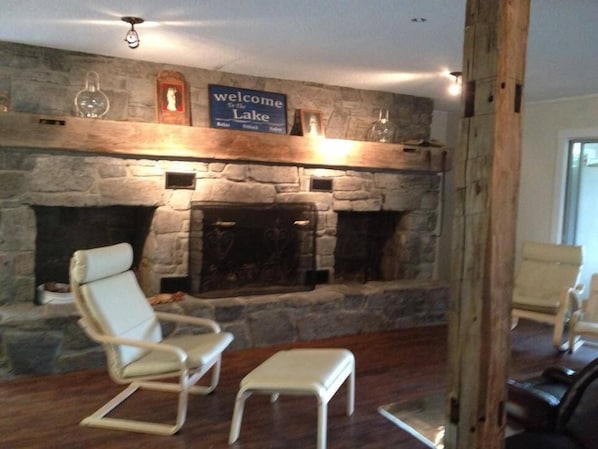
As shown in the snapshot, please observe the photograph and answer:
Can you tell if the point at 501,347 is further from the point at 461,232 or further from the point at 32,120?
the point at 32,120

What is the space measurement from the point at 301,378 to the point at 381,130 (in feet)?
10.1

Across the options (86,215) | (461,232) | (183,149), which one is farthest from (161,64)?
(461,232)

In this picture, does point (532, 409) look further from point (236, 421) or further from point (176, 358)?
point (176, 358)

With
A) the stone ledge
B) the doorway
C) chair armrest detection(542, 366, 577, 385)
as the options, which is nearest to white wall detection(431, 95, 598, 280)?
the doorway

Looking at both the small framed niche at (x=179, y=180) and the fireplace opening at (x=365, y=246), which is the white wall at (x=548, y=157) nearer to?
the fireplace opening at (x=365, y=246)

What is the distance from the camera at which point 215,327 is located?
3.37 meters

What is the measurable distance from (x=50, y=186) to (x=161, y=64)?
1.27m

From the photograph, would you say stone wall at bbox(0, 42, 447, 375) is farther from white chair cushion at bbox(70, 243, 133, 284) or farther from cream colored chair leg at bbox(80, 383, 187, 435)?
cream colored chair leg at bbox(80, 383, 187, 435)

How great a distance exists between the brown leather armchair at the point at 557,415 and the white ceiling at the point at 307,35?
182 cm

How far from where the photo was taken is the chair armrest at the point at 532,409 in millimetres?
2186

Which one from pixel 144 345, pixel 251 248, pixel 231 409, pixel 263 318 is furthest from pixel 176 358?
pixel 251 248

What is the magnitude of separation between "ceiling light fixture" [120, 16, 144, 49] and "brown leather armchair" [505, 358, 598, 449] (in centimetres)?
279

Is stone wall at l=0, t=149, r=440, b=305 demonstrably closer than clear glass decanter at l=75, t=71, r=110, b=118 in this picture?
Yes

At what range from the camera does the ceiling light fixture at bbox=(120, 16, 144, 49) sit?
3.14 meters
